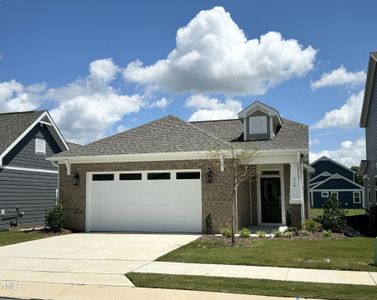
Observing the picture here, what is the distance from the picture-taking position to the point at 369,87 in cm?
2280

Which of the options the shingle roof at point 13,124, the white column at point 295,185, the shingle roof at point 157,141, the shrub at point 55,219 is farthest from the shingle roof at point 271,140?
the shingle roof at point 13,124

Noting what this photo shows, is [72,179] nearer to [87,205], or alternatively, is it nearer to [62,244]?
[87,205]

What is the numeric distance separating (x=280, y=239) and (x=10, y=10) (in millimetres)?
11813

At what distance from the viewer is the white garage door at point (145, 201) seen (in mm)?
16328

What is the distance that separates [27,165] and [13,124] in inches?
90.3

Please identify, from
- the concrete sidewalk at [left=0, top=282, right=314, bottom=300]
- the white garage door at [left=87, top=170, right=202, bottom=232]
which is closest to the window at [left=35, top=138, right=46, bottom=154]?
the white garage door at [left=87, top=170, right=202, bottom=232]

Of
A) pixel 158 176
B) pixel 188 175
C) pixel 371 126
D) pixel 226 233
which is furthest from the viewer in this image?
pixel 371 126

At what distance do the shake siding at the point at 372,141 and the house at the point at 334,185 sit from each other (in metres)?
23.2

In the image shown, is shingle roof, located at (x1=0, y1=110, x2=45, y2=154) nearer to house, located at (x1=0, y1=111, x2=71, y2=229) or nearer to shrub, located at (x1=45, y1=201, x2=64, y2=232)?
house, located at (x1=0, y1=111, x2=71, y2=229)

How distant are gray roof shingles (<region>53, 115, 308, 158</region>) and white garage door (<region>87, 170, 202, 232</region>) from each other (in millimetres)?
991

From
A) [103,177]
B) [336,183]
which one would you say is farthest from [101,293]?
[336,183]

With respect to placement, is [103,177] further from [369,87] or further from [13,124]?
[369,87]

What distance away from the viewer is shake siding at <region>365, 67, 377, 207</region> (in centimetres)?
2167

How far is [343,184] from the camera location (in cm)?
4766
